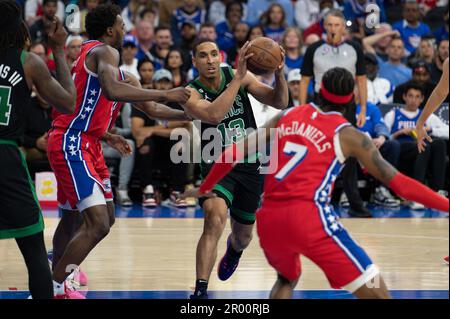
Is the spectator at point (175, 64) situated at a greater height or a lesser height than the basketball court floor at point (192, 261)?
greater

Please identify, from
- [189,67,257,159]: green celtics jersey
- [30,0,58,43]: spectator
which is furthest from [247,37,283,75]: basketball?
[30,0,58,43]: spectator

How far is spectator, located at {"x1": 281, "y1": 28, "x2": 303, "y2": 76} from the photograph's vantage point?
13766 mm

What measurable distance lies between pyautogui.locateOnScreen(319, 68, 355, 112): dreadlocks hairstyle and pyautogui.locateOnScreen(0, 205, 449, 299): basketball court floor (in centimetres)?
208

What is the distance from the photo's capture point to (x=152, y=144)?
40.1 feet

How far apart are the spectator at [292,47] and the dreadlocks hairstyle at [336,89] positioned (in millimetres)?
8234

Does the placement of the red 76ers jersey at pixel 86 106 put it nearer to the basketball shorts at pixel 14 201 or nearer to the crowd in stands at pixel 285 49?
the basketball shorts at pixel 14 201

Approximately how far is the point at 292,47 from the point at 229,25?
1.53 metres

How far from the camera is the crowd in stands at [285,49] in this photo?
12.1 m

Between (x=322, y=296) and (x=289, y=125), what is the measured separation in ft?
7.06

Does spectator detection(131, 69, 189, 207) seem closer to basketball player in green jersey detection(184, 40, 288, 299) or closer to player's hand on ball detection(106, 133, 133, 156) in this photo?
basketball player in green jersey detection(184, 40, 288, 299)

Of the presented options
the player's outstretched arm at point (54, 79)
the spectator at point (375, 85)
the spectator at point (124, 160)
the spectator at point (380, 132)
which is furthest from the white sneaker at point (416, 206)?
the player's outstretched arm at point (54, 79)

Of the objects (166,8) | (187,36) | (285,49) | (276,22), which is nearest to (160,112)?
(285,49)

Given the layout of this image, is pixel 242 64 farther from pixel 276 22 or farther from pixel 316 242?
pixel 276 22

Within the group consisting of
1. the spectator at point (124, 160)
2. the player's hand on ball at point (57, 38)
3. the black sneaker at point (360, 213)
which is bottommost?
the black sneaker at point (360, 213)
